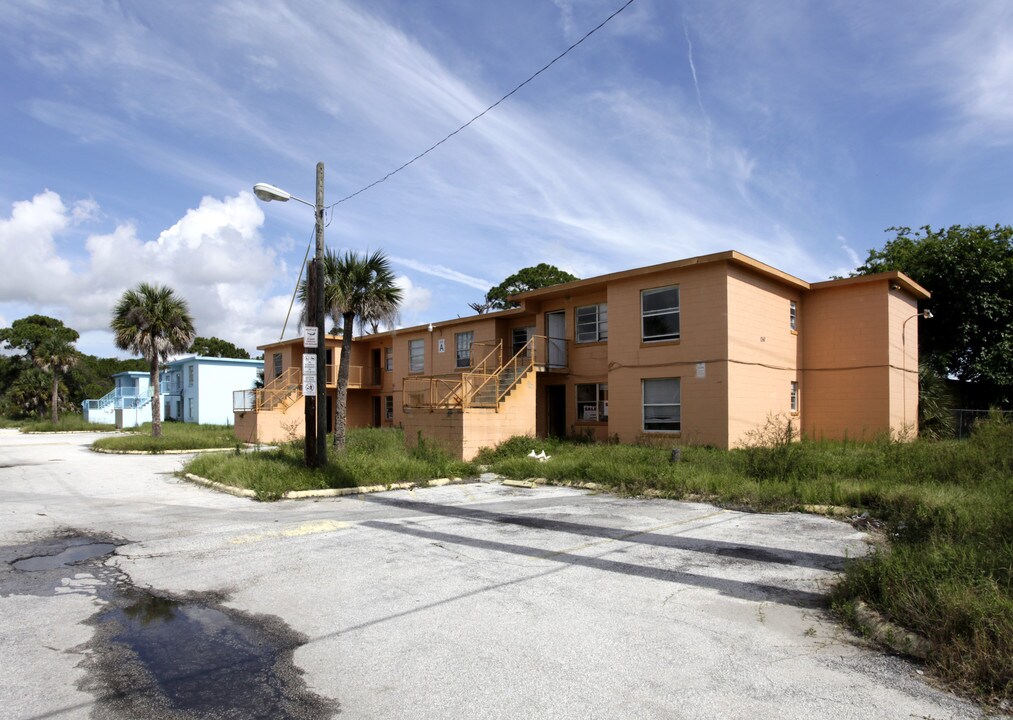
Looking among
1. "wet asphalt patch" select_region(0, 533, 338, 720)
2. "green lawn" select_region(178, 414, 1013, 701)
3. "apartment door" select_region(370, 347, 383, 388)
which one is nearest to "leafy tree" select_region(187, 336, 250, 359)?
"apartment door" select_region(370, 347, 383, 388)

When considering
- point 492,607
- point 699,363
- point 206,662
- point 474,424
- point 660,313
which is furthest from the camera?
point 660,313

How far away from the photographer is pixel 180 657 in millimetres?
4992

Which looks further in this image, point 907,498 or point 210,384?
point 210,384

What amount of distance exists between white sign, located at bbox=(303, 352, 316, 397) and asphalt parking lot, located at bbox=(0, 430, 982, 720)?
12.1 feet

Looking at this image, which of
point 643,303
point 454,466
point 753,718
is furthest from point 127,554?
point 643,303

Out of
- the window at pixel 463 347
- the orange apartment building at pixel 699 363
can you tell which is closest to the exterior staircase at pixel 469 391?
the orange apartment building at pixel 699 363

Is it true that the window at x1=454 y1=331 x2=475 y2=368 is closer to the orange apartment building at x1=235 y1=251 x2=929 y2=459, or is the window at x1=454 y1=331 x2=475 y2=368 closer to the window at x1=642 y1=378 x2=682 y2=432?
the orange apartment building at x1=235 y1=251 x2=929 y2=459

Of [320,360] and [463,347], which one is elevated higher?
[463,347]

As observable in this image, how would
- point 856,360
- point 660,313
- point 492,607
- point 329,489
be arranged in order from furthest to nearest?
point 856,360
point 660,313
point 329,489
point 492,607

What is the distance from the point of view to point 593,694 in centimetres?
433

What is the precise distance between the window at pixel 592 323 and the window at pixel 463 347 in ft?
21.7

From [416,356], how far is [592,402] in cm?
1199

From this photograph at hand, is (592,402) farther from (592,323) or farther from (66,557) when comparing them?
(66,557)

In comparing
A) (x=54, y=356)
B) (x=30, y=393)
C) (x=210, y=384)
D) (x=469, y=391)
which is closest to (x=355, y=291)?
(x=469, y=391)
